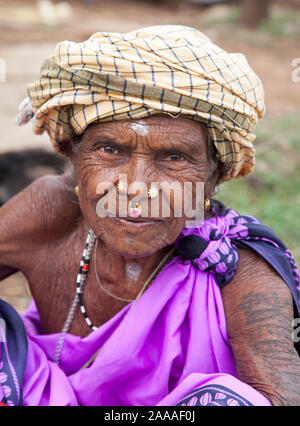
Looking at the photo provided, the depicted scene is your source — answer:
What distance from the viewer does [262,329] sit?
5.73ft

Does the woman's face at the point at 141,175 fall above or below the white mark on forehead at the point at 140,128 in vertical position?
below

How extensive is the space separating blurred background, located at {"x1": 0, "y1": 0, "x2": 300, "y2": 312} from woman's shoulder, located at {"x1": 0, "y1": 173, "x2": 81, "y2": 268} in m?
0.46

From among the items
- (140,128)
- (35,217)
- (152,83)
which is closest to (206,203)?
(140,128)

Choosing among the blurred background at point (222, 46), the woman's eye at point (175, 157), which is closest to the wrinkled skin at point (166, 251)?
the woman's eye at point (175, 157)

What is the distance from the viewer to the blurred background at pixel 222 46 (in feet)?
12.3

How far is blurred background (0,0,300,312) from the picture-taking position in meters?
3.76

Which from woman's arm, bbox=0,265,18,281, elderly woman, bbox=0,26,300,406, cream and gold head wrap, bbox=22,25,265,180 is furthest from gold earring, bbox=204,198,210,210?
woman's arm, bbox=0,265,18,281

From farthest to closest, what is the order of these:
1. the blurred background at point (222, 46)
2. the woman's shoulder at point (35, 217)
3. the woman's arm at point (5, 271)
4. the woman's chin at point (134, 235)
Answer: the blurred background at point (222, 46), the woman's arm at point (5, 271), the woman's shoulder at point (35, 217), the woman's chin at point (134, 235)

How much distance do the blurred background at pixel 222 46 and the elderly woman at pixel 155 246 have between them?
53 cm

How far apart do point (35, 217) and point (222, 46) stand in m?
8.69

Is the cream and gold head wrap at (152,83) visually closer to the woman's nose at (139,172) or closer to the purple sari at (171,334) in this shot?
the woman's nose at (139,172)

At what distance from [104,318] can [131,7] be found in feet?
46.3

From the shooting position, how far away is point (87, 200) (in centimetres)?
186

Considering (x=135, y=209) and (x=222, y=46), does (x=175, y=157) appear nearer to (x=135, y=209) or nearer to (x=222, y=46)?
(x=135, y=209)
